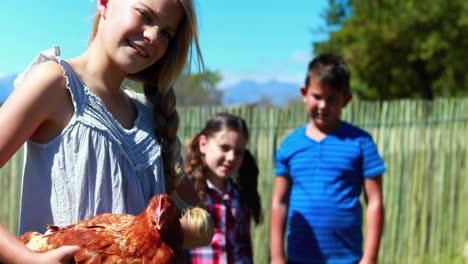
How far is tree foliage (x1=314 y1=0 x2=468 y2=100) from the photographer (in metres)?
21.1

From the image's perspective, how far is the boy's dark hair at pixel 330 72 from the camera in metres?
3.34

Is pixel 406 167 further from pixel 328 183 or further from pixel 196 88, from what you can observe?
pixel 196 88

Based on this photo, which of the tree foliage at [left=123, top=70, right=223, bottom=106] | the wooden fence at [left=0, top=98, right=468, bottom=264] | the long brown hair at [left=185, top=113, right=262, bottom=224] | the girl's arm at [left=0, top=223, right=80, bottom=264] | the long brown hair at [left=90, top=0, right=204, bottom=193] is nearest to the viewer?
the girl's arm at [left=0, top=223, right=80, bottom=264]

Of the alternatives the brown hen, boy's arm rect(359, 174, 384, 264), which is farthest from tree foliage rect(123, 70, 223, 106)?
boy's arm rect(359, 174, 384, 264)

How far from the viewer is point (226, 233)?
11.1 ft

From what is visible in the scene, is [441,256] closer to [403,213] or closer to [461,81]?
[403,213]

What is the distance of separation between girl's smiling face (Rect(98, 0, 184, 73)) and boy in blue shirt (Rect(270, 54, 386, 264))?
1947 millimetres

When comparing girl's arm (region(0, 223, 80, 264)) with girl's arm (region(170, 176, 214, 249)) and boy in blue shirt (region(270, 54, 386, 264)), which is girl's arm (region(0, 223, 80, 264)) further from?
boy in blue shirt (region(270, 54, 386, 264))

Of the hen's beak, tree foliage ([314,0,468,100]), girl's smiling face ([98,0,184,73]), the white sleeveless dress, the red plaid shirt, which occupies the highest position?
tree foliage ([314,0,468,100])

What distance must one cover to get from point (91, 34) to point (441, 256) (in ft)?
23.0

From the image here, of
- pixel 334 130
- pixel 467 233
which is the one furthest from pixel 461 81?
pixel 334 130

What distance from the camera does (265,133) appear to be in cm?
586

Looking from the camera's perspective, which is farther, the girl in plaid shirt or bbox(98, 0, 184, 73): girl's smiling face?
the girl in plaid shirt

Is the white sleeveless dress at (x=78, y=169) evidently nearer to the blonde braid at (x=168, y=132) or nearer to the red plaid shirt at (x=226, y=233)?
the blonde braid at (x=168, y=132)
